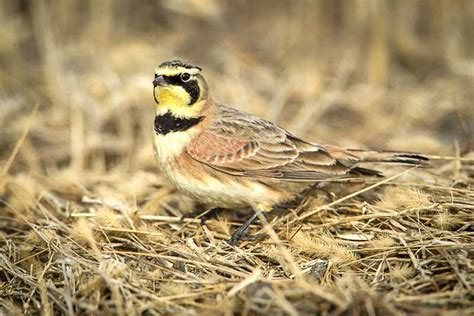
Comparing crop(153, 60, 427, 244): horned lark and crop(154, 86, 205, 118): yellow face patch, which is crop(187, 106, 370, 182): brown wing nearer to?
crop(153, 60, 427, 244): horned lark

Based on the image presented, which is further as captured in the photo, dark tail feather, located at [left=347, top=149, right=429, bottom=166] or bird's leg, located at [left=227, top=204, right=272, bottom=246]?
dark tail feather, located at [left=347, top=149, right=429, bottom=166]

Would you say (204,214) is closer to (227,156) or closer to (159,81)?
(227,156)

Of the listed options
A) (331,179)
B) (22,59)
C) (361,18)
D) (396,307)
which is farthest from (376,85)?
(396,307)

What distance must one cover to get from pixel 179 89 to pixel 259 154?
85 centimetres

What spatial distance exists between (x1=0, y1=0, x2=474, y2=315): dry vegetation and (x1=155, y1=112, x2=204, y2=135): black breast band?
31.1 inches

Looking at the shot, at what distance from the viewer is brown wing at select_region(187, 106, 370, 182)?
5.11 metres

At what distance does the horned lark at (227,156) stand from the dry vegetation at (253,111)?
0.25 m

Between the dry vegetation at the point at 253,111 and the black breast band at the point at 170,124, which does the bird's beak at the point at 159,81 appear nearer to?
the black breast band at the point at 170,124

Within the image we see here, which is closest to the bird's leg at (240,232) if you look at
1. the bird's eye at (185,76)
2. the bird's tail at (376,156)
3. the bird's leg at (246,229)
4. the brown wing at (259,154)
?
the bird's leg at (246,229)

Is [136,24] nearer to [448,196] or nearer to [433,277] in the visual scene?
[448,196]

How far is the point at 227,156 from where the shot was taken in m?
5.13

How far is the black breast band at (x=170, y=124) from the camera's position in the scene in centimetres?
517

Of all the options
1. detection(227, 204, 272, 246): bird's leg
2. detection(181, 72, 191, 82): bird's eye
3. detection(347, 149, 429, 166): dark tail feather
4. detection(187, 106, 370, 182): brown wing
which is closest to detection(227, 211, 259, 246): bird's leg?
detection(227, 204, 272, 246): bird's leg

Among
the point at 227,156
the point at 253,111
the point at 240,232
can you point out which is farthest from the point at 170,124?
the point at 253,111
